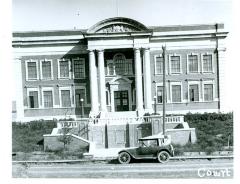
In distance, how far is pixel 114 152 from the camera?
19453 mm

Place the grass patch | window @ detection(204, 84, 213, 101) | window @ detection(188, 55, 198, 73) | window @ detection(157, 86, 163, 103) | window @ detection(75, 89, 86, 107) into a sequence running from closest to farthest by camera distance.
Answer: the grass patch → window @ detection(204, 84, 213, 101) → window @ detection(157, 86, 163, 103) → window @ detection(188, 55, 198, 73) → window @ detection(75, 89, 86, 107)

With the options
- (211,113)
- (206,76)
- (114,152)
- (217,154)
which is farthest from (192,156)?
(206,76)

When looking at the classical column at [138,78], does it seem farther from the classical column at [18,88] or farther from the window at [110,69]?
the classical column at [18,88]

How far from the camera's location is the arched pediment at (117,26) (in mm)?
24594

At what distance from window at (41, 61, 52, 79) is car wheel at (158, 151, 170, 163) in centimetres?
1262

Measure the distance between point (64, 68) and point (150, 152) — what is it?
12409 mm

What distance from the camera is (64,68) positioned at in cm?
2716

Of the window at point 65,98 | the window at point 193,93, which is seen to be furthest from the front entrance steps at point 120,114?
the window at point 193,93

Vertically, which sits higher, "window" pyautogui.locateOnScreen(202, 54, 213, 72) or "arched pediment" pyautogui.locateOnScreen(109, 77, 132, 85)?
"window" pyautogui.locateOnScreen(202, 54, 213, 72)

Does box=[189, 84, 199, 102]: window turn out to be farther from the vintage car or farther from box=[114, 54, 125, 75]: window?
the vintage car

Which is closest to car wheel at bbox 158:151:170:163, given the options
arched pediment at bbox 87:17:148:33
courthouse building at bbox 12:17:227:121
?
courthouse building at bbox 12:17:227:121

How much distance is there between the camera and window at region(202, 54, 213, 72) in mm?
25944

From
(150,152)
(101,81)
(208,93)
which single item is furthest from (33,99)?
(150,152)

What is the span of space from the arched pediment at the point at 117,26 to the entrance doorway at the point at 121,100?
445cm
